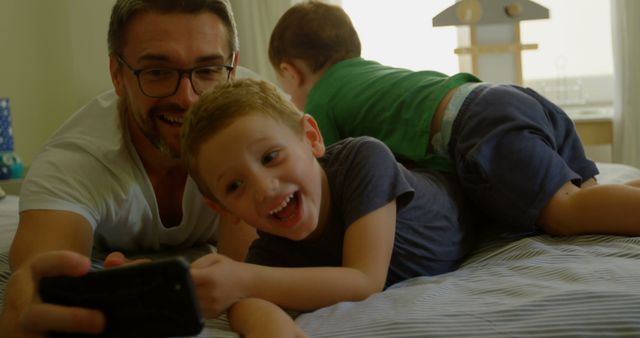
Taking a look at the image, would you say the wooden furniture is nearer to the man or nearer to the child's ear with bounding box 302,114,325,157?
the man

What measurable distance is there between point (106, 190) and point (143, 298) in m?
0.67

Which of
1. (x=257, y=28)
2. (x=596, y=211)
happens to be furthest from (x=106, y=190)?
(x=257, y=28)

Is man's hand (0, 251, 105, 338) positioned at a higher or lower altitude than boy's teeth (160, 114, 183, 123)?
lower

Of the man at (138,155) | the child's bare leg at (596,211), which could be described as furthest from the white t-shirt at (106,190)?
the child's bare leg at (596,211)

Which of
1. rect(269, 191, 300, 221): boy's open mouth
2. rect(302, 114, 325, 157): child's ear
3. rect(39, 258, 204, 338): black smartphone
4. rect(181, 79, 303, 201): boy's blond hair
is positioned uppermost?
rect(181, 79, 303, 201): boy's blond hair

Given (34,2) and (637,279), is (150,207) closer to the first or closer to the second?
(637,279)

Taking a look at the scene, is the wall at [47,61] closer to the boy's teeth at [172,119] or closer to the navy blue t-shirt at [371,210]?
the boy's teeth at [172,119]

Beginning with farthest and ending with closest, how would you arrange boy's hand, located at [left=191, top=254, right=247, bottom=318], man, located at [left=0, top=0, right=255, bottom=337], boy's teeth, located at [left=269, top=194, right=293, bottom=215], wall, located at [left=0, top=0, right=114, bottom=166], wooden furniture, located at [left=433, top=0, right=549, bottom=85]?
wall, located at [left=0, top=0, right=114, bottom=166] → wooden furniture, located at [left=433, top=0, right=549, bottom=85] → man, located at [left=0, top=0, right=255, bottom=337] → boy's teeth, located at [left=269, top=194, right=293, bottom=215] → boy's hand, located at [left=191, top=254, right=247, bottom=318]

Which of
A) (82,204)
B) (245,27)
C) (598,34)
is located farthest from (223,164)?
(598,34)

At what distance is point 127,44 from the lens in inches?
55.1

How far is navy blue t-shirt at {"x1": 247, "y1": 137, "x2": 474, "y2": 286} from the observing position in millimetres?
1130

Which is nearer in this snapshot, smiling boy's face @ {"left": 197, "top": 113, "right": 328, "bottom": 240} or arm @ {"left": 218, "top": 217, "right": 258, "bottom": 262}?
smiling boy's face @ {"left": 197, "top": 113, "right": 328, "bottom": 240}

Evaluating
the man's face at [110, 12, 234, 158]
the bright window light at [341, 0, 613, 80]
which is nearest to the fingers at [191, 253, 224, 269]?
the man's face at [110, 12, 234, 158]

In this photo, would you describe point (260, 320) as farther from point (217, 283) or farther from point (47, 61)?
point (47, 61)
